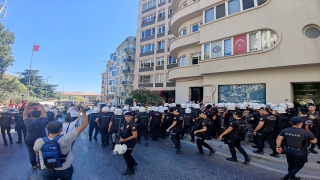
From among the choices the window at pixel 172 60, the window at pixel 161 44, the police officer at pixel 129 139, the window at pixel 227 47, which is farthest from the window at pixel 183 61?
the window at pixel 161 44

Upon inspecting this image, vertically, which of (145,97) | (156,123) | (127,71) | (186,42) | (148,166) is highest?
(127,71)

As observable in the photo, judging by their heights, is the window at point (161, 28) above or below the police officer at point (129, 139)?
above

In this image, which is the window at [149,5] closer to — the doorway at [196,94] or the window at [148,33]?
the window at [148,33]

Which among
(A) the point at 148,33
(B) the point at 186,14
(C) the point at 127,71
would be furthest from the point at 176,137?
(C) the point at 127,71

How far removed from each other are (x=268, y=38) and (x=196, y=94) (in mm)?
7902

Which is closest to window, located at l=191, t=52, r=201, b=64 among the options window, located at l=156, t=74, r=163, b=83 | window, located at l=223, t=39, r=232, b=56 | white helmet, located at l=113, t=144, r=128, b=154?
window, located at l=223, t=39, r=232, b=56

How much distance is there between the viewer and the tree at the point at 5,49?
37875mm

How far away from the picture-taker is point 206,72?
14219 millimetres

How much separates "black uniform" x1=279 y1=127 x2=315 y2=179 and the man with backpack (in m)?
4.73

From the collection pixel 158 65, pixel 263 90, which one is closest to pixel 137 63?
pixel 158 65

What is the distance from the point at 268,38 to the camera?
11547mm

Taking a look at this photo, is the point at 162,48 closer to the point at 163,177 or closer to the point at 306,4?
the point at 306,4

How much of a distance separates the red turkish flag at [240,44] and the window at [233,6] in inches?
81.4

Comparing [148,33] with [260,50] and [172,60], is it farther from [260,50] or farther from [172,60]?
[260,50]
